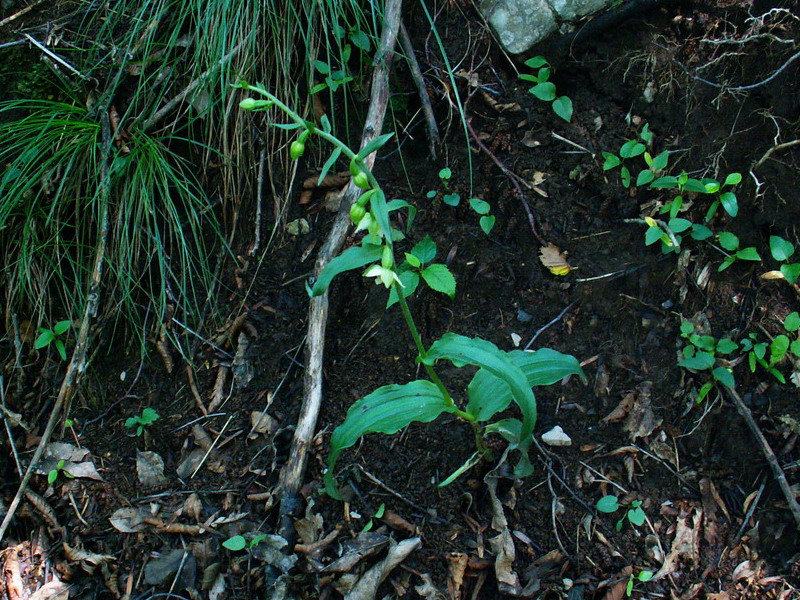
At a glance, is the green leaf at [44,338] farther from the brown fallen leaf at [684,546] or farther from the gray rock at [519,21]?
the brown fallen leaf at [684,546]

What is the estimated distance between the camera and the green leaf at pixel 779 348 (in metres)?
2.33

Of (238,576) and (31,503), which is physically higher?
(31,503)

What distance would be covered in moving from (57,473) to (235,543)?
909mm

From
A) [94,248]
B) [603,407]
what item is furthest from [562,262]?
[94,248]

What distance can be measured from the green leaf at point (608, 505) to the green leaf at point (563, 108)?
59.8 inches

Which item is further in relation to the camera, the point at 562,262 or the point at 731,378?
the point at 562,262

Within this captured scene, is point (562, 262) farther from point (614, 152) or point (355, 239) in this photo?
point (355, 239)

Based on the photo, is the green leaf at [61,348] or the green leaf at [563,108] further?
the green leaf at [61,348]

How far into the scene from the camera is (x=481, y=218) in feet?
8.82

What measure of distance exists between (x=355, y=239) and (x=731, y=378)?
155 cm

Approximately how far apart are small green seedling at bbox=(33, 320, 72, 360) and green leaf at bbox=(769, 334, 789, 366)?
2874mm

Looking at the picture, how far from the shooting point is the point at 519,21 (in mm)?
2777

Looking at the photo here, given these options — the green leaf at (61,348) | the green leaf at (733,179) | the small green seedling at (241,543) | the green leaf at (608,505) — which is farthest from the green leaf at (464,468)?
the green leaf at (61,348)

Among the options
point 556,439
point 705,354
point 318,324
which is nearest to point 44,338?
point 318,324
